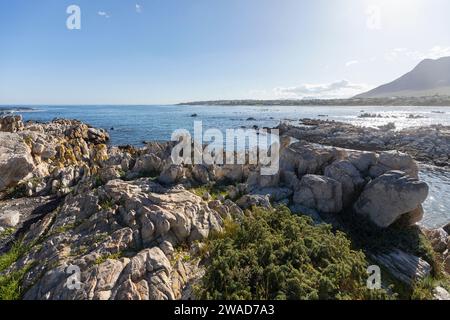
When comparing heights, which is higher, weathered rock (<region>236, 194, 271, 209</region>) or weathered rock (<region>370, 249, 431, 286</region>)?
weathered rock (<region>236, 194, 271, 209</region>)

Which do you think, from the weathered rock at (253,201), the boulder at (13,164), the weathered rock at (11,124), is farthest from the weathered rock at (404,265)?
the weathered rock at (11,124)

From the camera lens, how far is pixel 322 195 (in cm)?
1738

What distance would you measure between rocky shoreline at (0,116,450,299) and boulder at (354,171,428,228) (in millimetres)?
52

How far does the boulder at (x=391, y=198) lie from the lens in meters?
15.5

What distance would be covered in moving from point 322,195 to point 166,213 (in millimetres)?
9642

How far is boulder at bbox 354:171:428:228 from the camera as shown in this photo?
1546cm

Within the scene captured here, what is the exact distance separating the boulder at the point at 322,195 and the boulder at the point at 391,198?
143 cm

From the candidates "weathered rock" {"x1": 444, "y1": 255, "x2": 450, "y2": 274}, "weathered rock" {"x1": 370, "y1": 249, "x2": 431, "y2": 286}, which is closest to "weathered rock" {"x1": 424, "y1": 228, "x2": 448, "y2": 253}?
"weathered rock" {"x1": 444, "y1": 255, "x2": 450, "y2": 274}

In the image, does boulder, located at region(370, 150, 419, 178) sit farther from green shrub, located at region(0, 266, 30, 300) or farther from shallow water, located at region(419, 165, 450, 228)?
green shrub, located at region(0, 266, 30, 300)

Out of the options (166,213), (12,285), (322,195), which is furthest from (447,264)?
(12,285)

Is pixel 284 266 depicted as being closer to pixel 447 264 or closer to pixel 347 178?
pixel 347 178

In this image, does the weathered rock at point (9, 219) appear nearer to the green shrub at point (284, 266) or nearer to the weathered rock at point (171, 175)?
the weathered rock at point (171, 175)
